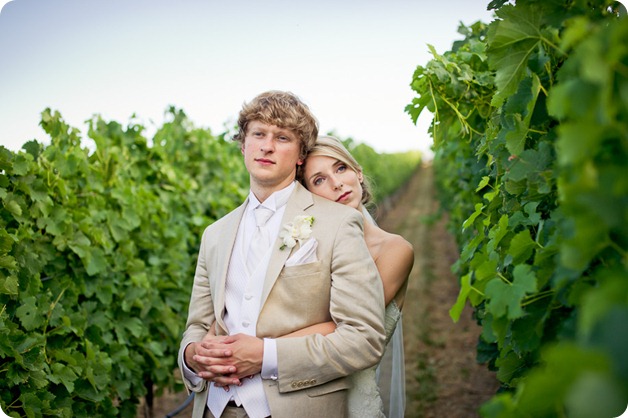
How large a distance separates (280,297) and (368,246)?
630 millimetres

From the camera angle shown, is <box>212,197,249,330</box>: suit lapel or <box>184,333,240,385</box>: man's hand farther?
<box>212,197,249,330</box>: suit lapel

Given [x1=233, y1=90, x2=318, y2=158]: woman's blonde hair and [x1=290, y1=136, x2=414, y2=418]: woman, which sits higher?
[x1=233, y1=90, x2=318, y2=158]: woman's blonde hair

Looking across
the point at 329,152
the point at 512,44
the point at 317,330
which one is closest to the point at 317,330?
the point at 317,330

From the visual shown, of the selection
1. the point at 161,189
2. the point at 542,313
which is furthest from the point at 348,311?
the point at 161,189

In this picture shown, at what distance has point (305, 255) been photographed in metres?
2.46

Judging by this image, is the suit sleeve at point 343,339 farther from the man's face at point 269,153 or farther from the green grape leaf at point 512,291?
the green grape leaf at point 512,291

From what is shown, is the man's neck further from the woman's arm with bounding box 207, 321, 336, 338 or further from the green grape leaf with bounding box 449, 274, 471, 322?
the green grape leaf with bounding box 449, 274, 471, 322

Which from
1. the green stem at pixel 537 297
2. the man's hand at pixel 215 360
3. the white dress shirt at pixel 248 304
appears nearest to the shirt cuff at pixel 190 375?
the white dress shirt at pixel 248 304

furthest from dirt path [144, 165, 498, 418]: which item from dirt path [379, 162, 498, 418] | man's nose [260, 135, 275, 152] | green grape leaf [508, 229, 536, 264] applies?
green grape leaf [508, 229, 536, 264]

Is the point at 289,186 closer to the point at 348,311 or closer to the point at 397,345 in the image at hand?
the point at 348,311

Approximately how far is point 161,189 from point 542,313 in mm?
4927

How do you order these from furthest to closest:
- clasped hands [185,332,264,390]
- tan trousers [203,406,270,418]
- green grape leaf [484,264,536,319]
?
tan trousers [203,406,270,418], clasped hands [185,332,264,390], green grape leaf [484,264,536,319]

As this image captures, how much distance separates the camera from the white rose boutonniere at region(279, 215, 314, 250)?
248 centimetres

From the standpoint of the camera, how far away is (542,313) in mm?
1436
